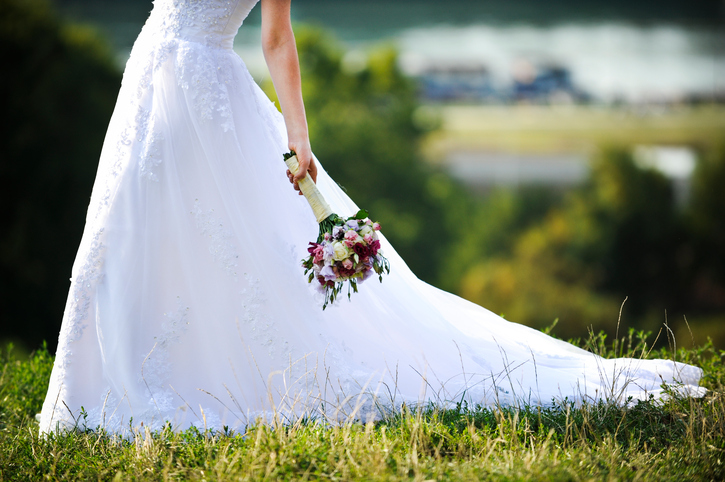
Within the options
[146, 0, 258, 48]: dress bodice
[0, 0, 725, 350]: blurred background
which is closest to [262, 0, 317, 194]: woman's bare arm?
[146, 0, 258, 48]: dress bodice

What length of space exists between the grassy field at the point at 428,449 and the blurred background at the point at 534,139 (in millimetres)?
15827

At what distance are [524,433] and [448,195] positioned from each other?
26.2 meters

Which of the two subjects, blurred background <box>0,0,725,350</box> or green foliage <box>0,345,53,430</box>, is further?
blurred background <box>0,0,725,350</box>

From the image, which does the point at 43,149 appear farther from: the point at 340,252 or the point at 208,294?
the point at 340,252

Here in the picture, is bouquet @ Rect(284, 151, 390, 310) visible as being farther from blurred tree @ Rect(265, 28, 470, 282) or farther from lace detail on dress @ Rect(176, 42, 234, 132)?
blurred tree @ Rect(265, 28, 470, 282)

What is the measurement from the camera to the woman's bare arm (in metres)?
2.45

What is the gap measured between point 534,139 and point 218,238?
25963mm

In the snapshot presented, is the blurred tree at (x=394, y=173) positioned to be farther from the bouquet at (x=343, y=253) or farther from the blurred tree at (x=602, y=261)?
the bouquet at (x=343, y=253)

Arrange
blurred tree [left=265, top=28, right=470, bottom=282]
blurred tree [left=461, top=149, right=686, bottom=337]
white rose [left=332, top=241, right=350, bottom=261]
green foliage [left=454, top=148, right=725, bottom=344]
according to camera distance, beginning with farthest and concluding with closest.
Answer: blurred tree [left=265, top=28, right=470, bottom=282] < blurred tree [left=461, top=149, right=686, bottom=337] < green foliage [left=454, top=148, right=725, bottom=344] < white rose [left=332, top=241, right=350, bottom=261]

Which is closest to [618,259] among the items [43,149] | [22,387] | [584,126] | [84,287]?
[584,126]

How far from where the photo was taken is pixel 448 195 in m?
28.2

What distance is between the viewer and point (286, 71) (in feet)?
8.14

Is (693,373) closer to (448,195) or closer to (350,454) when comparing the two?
(350,454)

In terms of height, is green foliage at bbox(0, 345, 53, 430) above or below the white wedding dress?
below
